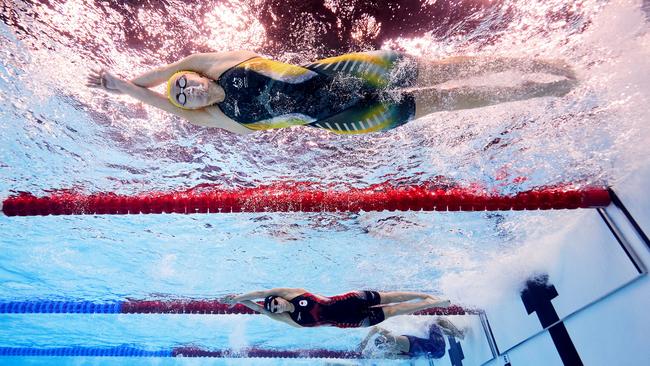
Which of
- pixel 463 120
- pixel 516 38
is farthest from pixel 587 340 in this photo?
pixel 516 38

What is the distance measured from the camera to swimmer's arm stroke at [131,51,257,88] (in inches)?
103

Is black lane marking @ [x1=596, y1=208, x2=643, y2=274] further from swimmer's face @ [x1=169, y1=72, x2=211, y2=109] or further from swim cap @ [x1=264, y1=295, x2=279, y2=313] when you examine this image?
swimmer's face @ [x1=169, y1=72, x2=211, y2=109]

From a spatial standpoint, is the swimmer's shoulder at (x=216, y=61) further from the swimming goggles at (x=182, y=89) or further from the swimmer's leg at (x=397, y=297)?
the swimmer's leg at (x=397, y=297)

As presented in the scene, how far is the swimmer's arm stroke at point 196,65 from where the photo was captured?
2613 millimetres

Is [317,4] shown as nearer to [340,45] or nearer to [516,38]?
[340,45]

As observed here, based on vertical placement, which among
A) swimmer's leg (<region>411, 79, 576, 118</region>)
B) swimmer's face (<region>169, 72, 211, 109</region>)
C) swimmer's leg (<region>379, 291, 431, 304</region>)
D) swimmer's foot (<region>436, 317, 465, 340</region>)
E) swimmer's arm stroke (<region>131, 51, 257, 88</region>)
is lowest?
swimmer's foot (<region>436, 317, 465, 340</region>)

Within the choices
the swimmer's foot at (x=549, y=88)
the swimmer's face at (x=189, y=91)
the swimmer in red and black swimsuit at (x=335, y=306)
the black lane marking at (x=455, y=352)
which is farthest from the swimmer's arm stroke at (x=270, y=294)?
the black lane marking at (x=455, y=352)

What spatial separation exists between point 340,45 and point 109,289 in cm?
691

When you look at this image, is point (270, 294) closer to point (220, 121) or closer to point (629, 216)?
point (220, 121)

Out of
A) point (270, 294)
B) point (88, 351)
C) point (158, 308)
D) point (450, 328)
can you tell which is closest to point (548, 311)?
point (450, 328)

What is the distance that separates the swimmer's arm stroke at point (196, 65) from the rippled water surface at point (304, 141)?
0.83 meters

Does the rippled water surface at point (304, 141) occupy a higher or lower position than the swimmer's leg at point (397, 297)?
higher

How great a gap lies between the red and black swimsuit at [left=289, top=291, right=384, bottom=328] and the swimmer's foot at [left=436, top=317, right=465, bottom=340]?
233cm

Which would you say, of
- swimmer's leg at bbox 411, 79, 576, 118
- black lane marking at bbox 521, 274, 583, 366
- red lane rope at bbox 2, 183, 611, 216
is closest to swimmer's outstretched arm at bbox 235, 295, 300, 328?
red lane rope at bbox 2, 183, 611, 216
